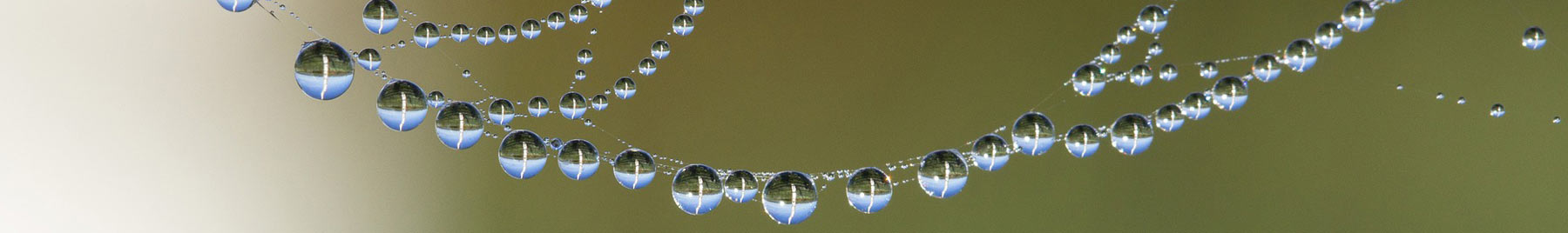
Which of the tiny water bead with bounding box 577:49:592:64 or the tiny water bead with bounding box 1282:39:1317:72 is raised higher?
the tiny water bead with bounding box 577:49:592:64

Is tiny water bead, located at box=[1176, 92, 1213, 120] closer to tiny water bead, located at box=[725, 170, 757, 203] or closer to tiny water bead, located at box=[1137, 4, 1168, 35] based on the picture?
tiny water bead, located at box=[1137, 4, 1168, 35]

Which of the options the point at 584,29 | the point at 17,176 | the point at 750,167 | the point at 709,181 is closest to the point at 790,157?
the point at 750,167

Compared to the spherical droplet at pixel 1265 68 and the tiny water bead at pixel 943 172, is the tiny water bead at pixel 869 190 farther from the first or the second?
the spherical droplet at pixel 1265 68

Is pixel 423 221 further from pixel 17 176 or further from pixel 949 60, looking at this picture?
pixel 949 60

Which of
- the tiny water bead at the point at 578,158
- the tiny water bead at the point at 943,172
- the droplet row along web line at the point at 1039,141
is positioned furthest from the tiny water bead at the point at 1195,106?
the tiny water bead at the point at 578,158

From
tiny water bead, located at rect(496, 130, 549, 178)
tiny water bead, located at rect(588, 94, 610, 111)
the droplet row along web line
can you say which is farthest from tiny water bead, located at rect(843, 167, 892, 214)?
tiny water bead, located at rect(588, 94, 610, 111)
